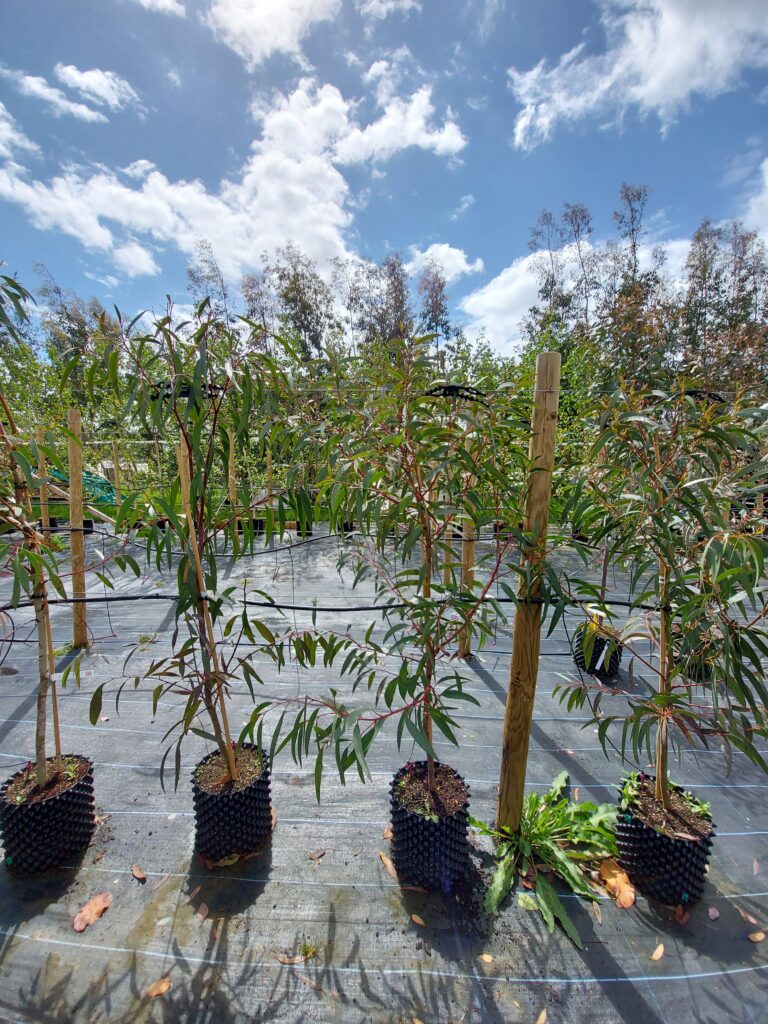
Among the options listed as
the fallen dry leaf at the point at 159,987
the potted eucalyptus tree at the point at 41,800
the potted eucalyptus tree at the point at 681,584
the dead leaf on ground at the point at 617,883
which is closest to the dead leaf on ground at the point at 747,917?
the potted eucalyptus tree at the point at 681,584

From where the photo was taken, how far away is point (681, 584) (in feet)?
3.68

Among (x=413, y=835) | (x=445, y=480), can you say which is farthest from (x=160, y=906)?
(x=445, y=480)

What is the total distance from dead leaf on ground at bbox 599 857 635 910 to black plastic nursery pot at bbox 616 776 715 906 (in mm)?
30

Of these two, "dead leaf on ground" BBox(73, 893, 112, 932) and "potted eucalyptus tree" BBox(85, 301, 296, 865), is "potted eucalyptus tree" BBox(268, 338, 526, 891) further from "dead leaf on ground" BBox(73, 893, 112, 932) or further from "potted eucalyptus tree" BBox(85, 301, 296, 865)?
"dead leaf on ground" BBox(73, 893, 112, 932)

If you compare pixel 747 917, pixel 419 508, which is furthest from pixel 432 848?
pixel 419 508

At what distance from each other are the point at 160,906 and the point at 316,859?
46 cm

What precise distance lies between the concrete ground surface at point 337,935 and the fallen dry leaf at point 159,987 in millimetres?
13

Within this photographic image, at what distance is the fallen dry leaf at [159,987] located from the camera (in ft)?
3.59

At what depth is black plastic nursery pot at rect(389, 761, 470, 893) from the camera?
1.33 m

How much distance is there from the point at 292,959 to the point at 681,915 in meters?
1.09

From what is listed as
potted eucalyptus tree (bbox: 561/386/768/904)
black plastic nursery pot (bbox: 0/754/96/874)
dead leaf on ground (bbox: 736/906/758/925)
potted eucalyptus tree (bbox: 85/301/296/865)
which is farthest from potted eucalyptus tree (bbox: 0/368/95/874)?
dead leaf on ground (bbox: 736/906/758/925)

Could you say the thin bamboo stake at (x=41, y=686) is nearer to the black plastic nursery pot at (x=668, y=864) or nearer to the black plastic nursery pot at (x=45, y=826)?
the black plastic nursery pot at (x=45, y=826)

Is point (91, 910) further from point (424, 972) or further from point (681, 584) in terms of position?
point (681, 584)

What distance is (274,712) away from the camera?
2330 mm
